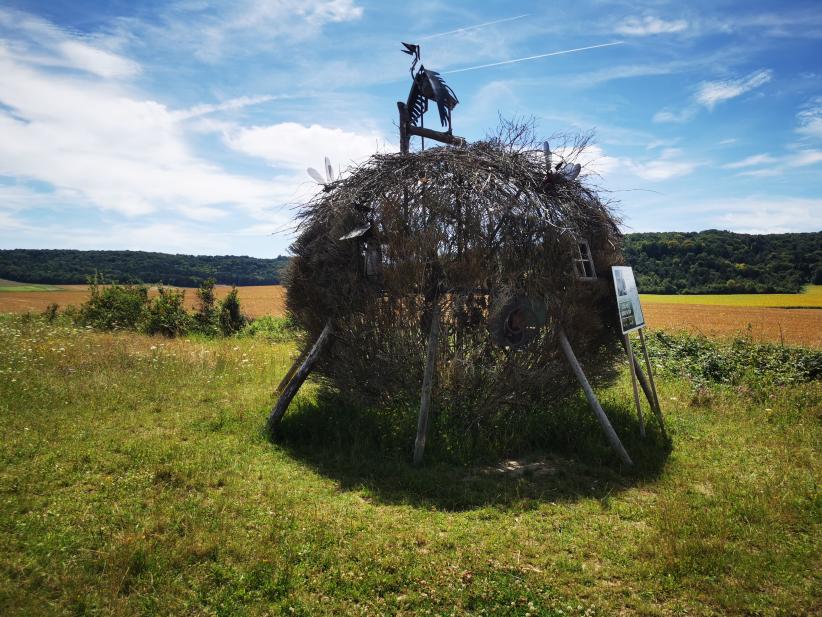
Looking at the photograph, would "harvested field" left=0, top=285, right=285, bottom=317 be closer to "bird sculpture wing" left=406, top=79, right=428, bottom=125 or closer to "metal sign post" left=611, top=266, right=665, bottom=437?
"bird sculpture wing" left=406, top=79, right=428, bottom=125

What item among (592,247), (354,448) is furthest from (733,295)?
(354,448)

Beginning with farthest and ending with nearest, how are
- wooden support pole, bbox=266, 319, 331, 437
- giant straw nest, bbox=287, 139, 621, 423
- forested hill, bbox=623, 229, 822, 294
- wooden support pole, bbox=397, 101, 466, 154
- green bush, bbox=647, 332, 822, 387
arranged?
1. forested hill, bbox=623, 229, 822, 294
2. green bush, bbox=647, 332, 822, 387
3. wooden support pole, bbox=397, 101, 466, 154
4. wooden support pole, bbox=266, 319, 331, 437
5. giant straw nest, bbox=287, 139, 621, 423

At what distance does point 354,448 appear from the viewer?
6.57 m

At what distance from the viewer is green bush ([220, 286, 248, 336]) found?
761 inches

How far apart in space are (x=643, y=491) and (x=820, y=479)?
221cm

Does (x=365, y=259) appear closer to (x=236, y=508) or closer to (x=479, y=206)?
(x=479, y=206)

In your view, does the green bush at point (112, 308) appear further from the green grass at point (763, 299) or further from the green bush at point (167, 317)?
the green grass at point (763, 299)

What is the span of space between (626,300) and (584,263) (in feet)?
2.64

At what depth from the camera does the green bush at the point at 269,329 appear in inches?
692

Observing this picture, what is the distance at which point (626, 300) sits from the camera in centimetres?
691

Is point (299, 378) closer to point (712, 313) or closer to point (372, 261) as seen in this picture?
point (372, 261)

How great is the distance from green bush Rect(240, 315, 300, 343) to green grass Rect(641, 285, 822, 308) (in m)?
34.2

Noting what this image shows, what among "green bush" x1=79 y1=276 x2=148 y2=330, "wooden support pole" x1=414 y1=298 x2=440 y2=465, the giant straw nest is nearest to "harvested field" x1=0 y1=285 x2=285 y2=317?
"green bush" x1=79 y1=276 x2=148 y2=330

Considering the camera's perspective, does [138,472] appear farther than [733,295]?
No
